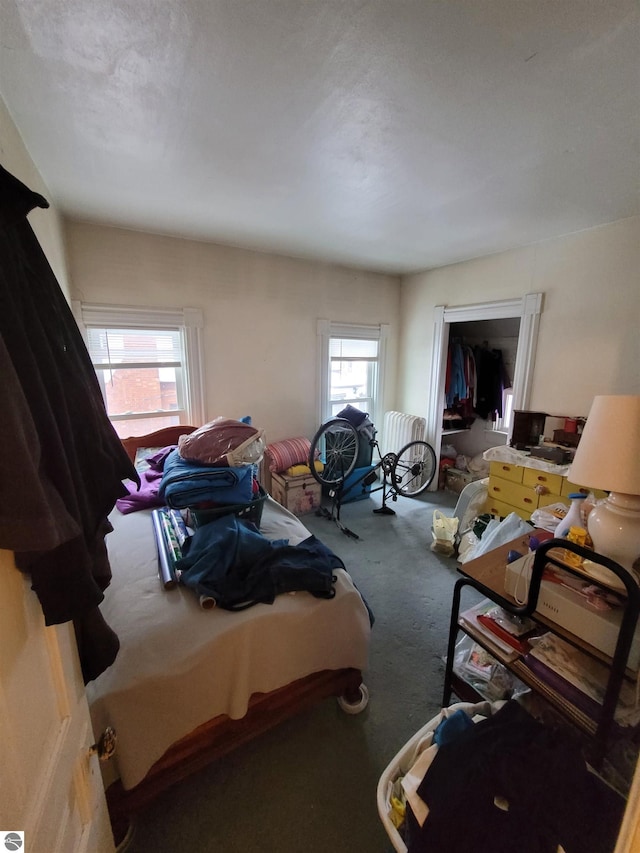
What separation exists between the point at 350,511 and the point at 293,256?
2.77 m

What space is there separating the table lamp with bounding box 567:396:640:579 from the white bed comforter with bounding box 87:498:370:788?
98 cm

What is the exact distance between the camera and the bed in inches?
42.2

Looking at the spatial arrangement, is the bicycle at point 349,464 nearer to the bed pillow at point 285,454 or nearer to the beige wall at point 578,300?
the bed pillow at point 285,454

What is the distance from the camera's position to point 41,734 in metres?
0.58

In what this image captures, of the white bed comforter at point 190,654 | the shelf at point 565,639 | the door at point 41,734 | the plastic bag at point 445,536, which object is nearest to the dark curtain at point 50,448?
the door at point 41,734

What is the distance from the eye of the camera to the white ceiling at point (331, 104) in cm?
100

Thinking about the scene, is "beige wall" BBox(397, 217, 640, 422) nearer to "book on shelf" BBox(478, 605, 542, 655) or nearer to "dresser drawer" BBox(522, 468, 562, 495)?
"dresser drawer" BBox(522, 468, 562, 495)

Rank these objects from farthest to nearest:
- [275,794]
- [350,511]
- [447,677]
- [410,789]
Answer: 1. [350,511]
2. [447,677]
3. [275,794]
4. [410,789]

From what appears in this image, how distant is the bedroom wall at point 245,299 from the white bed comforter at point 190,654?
2.13 metres

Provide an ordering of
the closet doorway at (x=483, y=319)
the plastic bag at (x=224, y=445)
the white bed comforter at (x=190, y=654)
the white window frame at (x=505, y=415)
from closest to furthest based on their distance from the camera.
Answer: the white bed comforter at (x=190, y=654)
the plastic bag at (x=224, y=445)
the closet doorway at (x=483, y=319)
the white window frame at (x=505, y=415)

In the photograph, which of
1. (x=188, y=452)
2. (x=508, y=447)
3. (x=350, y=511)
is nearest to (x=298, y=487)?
(x=350, y=511)

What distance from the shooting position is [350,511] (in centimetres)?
369

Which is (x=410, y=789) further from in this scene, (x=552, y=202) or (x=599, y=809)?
(x=552, y=202)

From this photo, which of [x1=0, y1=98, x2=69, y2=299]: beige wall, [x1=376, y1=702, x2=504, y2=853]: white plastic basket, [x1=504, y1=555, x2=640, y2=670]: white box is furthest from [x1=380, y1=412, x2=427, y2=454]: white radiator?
[x1=0, y1=98, x2=69, y2=299]: beige wall
